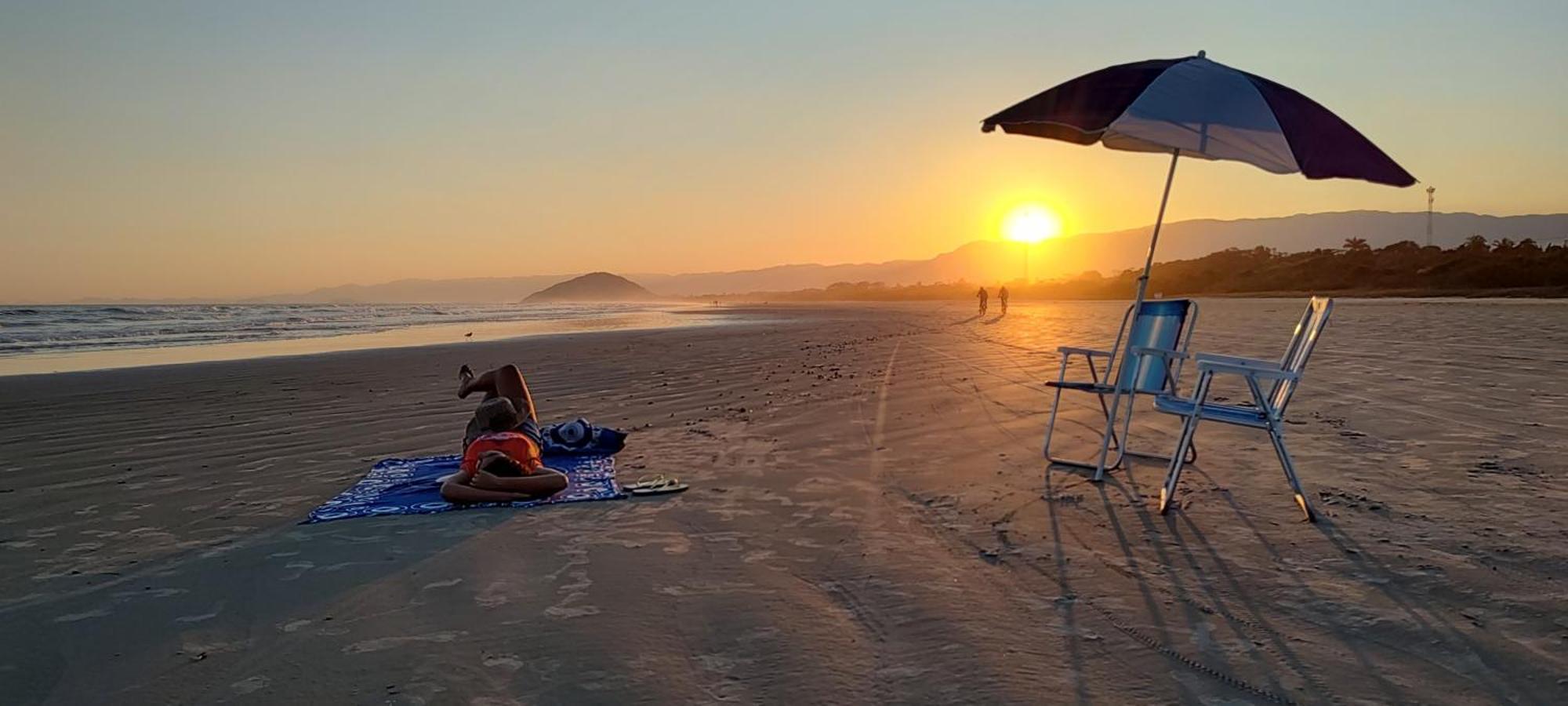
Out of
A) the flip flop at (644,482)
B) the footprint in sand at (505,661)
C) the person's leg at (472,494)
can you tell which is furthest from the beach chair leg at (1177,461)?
the person's leg at (472,494)

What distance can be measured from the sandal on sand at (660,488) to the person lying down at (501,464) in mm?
439

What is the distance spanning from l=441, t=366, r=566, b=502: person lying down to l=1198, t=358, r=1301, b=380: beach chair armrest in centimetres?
342

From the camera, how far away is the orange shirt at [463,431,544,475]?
4.67 meters

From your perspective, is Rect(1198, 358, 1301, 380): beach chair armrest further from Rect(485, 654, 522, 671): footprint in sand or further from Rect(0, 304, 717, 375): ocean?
Rect(0, 304, 717, 375): ocean

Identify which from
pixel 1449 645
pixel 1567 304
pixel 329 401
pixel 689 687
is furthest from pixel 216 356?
pixel 1567 304

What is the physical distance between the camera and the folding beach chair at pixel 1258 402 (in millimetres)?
3796

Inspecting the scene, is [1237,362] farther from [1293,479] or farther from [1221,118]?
[1221,118]

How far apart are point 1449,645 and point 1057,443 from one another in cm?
322

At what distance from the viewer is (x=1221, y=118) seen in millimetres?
3971

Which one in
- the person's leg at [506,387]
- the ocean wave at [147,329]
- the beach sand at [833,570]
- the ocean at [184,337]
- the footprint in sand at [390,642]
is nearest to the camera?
the beach sand at [833,570]

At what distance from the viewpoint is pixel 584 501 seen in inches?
178

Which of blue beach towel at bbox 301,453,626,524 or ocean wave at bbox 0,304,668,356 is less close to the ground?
ocean wave at bbox 0,304,668,356

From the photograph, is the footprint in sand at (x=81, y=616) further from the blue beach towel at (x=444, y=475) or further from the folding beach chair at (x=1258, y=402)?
the folding beach chair at (x=1258, y=402)

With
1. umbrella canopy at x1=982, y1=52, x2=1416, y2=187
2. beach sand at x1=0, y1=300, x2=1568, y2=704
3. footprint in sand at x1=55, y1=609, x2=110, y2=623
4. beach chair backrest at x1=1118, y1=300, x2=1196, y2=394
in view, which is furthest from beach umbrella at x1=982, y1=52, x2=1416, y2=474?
→ footprint in sand at x1=55, y1=609, x2=110, y2=623
